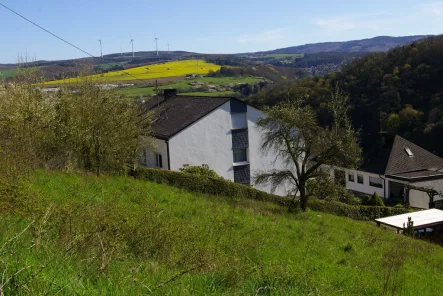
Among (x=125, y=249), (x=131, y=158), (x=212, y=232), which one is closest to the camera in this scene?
(x=125, y=249)

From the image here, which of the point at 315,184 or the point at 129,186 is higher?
the point at 129,186

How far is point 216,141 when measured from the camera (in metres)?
29.6

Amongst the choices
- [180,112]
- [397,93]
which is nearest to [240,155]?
[180,112]

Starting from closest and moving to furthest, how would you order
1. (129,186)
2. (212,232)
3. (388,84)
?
(212,232) → (129,186) → (388,84)

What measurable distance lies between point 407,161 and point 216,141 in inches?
737

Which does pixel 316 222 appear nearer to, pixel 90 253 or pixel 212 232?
pixel 212 232

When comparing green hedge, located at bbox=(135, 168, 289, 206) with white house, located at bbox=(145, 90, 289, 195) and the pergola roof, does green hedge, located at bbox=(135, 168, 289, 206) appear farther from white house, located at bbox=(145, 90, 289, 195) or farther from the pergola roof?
white house, located at bbox=(145, 90, 289, 195)

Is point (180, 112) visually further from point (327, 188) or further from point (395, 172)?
point (395, 172)

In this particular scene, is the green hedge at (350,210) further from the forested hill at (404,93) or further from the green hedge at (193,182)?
the forested hill at (404,93)

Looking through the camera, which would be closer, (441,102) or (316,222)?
(316,222)

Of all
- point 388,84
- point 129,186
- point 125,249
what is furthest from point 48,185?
point 388,84

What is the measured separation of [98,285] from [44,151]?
14235 millimetres

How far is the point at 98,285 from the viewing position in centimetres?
412

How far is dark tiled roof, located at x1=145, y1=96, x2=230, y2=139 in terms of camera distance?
29297 millimetres
